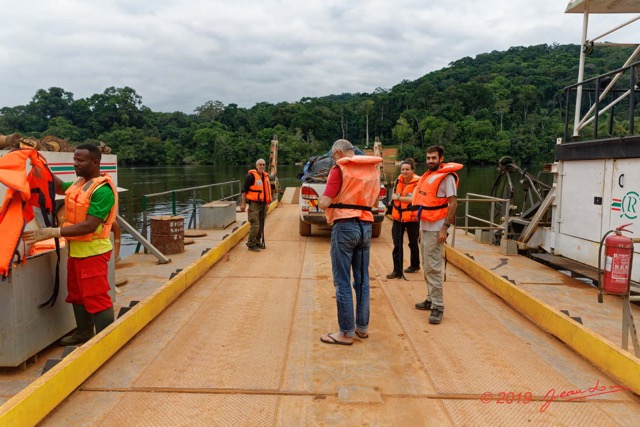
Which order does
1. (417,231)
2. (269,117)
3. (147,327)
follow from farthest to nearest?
(269,117) → (417,231) → (147,327)

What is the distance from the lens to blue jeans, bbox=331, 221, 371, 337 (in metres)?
3.61

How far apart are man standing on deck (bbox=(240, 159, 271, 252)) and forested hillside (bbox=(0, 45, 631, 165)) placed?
78.4m

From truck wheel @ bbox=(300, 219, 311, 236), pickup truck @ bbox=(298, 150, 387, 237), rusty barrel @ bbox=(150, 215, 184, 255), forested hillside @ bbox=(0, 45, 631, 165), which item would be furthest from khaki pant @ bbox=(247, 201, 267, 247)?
forested hillside @ bbox=(0, 45, 631, 165)

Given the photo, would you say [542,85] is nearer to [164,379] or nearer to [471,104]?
[471,104]

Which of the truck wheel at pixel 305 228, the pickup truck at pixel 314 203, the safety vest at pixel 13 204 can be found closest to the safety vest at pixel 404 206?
the pickup truck at pixel 314 203

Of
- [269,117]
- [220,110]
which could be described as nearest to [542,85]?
[269,117]

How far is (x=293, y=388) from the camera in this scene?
2.94 m

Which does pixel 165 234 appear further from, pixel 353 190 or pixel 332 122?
pixel 332 122

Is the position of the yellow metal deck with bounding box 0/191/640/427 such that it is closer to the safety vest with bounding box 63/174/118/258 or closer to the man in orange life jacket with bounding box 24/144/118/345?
the man in orange life jacket with bounding box 24/144/118/345

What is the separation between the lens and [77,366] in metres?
2.88

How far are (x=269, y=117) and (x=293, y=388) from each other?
117 metres

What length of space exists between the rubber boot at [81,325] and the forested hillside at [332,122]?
8268cm

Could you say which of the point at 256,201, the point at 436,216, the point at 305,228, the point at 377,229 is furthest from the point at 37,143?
the point at 377,229

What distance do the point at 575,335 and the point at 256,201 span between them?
217 inches
